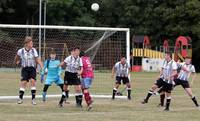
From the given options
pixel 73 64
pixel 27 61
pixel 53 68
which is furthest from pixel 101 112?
pixel 53 68

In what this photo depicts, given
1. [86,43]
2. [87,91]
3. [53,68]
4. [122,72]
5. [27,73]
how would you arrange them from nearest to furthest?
1. [87,91]
2. [27,73]
3. [53,68]
4. [122,72]
5. [86,43]

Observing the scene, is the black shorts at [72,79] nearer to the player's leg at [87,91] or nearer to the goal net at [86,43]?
the player's leg at [87,91]

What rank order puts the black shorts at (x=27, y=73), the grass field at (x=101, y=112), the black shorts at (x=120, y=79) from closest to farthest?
the grass field at (x=101, y=112) → the black shorts at (x=27, y=73) → the black shorts at (x=120, y=79)

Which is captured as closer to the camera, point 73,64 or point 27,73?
point 73,64

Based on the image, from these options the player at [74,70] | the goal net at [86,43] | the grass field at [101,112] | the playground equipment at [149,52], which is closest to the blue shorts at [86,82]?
Answer: the player at [74,70]

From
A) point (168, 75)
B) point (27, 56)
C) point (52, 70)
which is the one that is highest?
point (27, 56)

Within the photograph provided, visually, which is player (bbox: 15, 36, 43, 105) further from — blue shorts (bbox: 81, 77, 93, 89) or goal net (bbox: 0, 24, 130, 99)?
goal net (bbox: 0, 24, 130, 99)

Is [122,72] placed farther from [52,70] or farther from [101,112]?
[101,112]

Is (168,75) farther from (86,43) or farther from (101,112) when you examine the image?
(86,43)

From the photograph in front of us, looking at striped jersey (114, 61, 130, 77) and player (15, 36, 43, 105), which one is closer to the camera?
player (15, 36, 43, 105)

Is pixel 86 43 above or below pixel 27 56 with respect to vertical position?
above

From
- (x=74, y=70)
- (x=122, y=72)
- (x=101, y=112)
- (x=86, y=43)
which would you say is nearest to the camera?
(x=101, y=112)

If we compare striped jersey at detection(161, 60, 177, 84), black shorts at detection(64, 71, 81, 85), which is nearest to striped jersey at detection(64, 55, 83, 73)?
black shorts at detection(64, 71, 81, 85)

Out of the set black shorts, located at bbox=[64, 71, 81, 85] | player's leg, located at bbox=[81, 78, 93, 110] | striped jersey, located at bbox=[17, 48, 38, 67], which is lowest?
player's leg, located at bbox=[81, 78, 93, 110]
